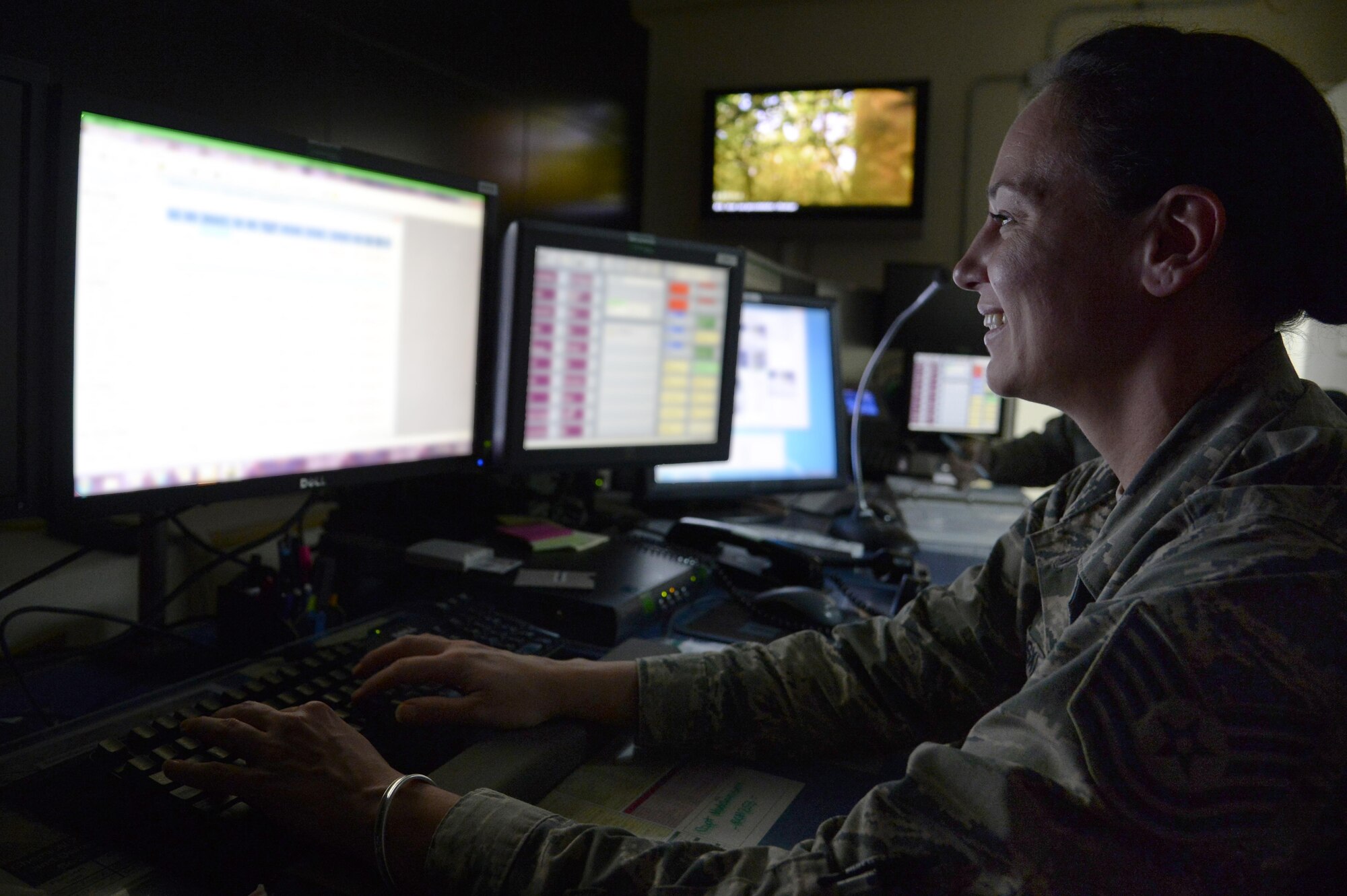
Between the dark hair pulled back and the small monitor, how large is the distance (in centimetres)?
206

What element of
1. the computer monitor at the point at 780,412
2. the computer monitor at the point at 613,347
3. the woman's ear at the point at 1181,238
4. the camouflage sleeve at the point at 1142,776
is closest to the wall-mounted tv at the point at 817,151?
the computer monitor at the point at 780,412

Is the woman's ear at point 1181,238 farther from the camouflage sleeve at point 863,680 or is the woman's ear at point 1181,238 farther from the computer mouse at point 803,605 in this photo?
the computer mouse at point 803,605

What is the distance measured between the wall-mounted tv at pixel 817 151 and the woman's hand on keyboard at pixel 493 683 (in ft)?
9.92

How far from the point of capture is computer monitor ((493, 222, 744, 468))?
1.20 metres

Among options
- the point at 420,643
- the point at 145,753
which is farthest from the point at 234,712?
the point at 420,643

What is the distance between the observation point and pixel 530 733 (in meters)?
0.67

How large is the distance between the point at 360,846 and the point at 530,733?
169 mm

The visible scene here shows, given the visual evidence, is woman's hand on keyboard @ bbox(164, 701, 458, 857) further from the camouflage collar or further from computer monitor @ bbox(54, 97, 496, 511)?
the camouflage collar

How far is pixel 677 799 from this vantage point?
2.13ft

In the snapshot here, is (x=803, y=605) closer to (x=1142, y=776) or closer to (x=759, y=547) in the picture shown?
(x=759, y=547)

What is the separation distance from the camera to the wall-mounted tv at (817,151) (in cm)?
338

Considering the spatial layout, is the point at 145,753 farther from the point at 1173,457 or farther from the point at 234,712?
the point at 1173,457

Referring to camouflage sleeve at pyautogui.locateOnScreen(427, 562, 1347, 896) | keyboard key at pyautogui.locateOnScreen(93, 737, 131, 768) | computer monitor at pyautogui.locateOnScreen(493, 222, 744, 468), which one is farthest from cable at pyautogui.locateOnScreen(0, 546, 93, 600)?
camouflage sleeve at pyautogui.locateOnScreen(427, 562, 1347, 896)

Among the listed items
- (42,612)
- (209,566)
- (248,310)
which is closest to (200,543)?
(209,566)
